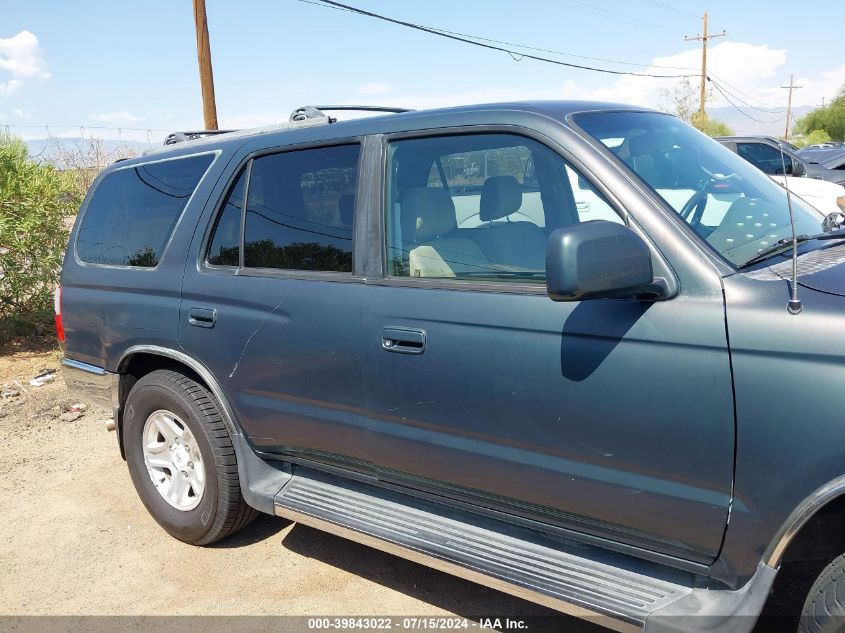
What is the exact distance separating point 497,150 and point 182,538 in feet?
8.45

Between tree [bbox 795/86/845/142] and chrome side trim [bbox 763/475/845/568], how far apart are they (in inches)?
2955

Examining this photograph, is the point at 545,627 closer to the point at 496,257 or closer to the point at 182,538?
the point at 496,257

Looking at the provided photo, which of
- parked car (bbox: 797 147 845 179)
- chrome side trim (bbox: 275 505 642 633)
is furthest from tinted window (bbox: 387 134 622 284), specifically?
parked car (bbox: 797 147 845 179)

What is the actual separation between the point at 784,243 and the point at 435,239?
4.12ft

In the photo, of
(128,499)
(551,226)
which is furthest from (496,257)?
(128,499)

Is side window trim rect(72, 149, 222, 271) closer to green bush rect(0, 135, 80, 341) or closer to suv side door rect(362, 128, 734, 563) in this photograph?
suv side door rect(362, 128, 734, 563)

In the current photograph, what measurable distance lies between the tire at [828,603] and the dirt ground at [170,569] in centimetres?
106

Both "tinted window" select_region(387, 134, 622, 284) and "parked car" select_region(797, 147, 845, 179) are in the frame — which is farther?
"parked car" select_region(797, 147, 845, 179)

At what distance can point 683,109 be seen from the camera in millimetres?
47469

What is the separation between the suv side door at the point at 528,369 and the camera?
2.21 m

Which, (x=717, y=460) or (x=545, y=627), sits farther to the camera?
(x=545, y=627)

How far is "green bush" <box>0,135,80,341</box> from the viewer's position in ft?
25.2

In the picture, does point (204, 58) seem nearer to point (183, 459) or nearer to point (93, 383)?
point (93, 383)

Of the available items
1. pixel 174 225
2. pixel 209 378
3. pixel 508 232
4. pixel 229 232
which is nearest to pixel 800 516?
pixel 508 232
